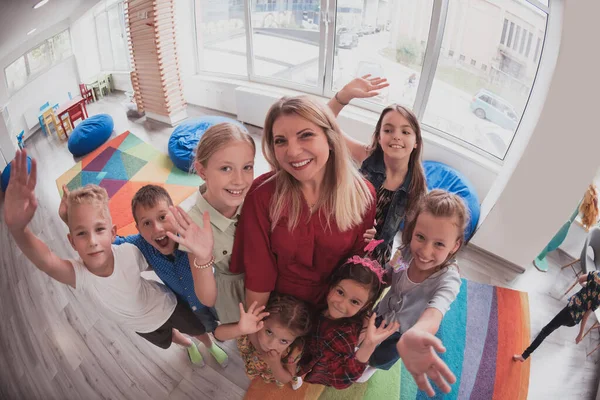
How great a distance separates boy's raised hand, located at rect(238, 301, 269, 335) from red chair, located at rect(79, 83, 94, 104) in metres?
0.69

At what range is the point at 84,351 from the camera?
95 centimetres

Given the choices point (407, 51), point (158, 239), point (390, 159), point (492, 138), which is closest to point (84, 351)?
point (158, 239)

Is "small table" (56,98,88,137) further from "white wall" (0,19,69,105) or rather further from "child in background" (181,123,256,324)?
"child in background" (181,123,256,324)

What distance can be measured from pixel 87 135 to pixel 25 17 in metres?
0.45

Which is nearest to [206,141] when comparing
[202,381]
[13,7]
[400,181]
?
[13,7]

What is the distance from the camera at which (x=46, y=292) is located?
30.0 inches

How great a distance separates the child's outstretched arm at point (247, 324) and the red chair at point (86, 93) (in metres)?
0.69

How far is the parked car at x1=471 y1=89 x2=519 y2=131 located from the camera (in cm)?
279

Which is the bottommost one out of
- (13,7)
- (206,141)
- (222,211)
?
(222,211)

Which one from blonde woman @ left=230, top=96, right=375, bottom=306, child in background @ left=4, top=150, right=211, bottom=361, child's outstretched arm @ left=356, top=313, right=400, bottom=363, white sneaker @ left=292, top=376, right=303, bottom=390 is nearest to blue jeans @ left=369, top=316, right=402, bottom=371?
child's outstretched arm @ left=356, top=313, right=400, bottom=363

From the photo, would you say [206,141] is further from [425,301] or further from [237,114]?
[237,114]

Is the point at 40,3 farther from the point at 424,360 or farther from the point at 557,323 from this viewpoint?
the point at 557,323

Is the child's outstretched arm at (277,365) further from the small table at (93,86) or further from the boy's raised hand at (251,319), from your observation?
the small table at (93,86)

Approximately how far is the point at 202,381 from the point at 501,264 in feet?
7.16
